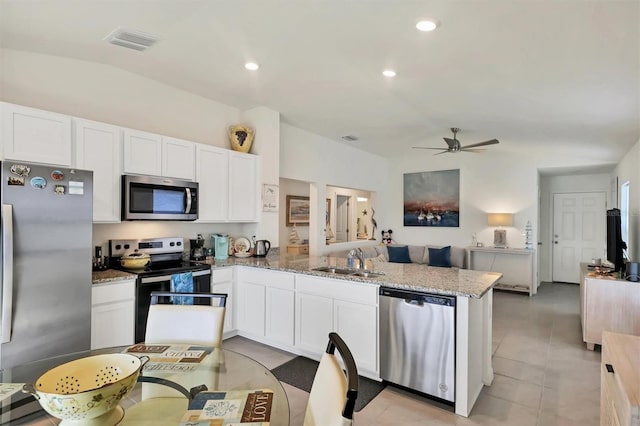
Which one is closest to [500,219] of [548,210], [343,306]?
[548,210]

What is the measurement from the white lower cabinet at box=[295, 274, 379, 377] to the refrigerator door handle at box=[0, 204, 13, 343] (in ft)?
6.82

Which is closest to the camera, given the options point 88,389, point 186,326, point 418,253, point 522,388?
point 88,389

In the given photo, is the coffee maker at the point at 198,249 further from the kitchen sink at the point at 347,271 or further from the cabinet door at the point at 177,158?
the kitchen sink at the point at 347,271

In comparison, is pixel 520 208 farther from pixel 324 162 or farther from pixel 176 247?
pixel 176 247

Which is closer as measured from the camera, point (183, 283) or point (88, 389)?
point (88, 389)

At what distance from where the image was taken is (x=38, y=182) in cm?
231

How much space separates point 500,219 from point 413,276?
4.36m

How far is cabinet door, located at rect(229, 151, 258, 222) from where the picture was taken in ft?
13.7

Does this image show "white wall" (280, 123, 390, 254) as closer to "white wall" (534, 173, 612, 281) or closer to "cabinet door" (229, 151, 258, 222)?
"cabinet door" (229, 151, 258, 222)

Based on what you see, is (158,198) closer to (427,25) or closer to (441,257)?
(427,25)

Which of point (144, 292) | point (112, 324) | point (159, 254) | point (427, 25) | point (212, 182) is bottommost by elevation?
point (112, 324)

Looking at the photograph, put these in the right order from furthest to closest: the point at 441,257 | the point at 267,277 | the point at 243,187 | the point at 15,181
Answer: the point at 441,257 → the point at 243,187 → the point at 267,277 → the point at 15,181

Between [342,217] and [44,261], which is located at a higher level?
[342,217]

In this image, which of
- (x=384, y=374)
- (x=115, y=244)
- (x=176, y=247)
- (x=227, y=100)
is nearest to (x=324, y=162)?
(x=227, y=100)
